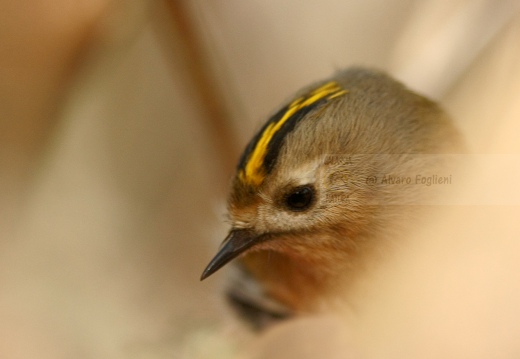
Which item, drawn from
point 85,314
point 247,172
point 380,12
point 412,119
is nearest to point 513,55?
point 412,119

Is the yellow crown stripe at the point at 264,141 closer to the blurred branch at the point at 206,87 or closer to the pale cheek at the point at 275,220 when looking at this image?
the pale cheek at the point at 275,220

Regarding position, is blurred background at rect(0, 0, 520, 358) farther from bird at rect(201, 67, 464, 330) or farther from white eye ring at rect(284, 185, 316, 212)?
white eye ring at rect(284, 185, 316, 212)

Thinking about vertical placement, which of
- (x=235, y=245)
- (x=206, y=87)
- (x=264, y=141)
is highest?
(x=206, y=87)

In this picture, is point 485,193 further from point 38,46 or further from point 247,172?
point 38,46

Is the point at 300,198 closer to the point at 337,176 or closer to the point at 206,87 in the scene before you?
the point at 337,176

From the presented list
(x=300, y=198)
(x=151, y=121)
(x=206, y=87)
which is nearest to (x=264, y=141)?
(x=300, y=198)

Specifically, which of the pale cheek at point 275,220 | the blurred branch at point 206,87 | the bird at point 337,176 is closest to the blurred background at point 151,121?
the blurred branch at point 206,87

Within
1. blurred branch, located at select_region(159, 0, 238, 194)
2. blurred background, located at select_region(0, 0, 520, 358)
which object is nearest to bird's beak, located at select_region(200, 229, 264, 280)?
blurred background, located at select_region(0, 0, 520, 358)
